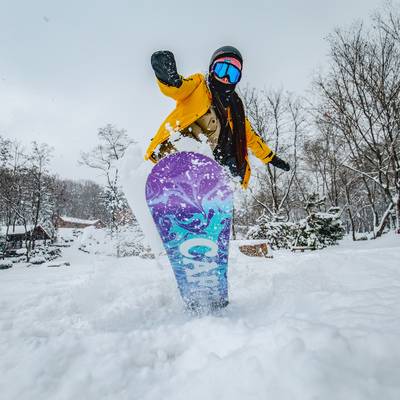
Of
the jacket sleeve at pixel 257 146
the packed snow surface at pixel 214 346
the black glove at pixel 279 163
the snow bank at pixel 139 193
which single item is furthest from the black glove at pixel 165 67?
the packed snow surface at pixel 214 346

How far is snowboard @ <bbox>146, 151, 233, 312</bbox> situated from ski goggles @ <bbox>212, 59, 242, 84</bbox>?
90 centimetres

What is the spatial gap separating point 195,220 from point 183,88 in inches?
48.3

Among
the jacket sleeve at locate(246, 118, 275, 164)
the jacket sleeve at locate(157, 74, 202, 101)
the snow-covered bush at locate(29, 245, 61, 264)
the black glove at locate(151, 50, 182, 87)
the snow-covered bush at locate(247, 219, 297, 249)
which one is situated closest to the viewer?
the black glove at locate(151, 50, 182, 87)

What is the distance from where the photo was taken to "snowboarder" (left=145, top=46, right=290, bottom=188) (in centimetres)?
256

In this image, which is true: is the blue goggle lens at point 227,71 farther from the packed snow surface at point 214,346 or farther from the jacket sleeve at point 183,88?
the packed snow surface at point 214,346

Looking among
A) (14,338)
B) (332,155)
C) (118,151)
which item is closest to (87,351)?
(14,338)

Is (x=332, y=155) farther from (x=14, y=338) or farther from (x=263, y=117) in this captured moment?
(x=14, y=338)

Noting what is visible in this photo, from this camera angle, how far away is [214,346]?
1.38 m

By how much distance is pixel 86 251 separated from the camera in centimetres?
3156

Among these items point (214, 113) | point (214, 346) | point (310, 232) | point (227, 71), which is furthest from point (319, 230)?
point (214, 346)

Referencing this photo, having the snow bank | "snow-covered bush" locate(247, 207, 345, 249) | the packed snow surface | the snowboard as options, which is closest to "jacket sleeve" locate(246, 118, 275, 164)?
the snowboard

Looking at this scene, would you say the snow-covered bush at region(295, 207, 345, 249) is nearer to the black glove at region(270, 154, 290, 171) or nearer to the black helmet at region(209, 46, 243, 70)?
the black glove at region(270, 154, 290, 171)

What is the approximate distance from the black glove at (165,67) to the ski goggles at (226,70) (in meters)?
0.47

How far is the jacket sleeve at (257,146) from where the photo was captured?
3.16 meters
